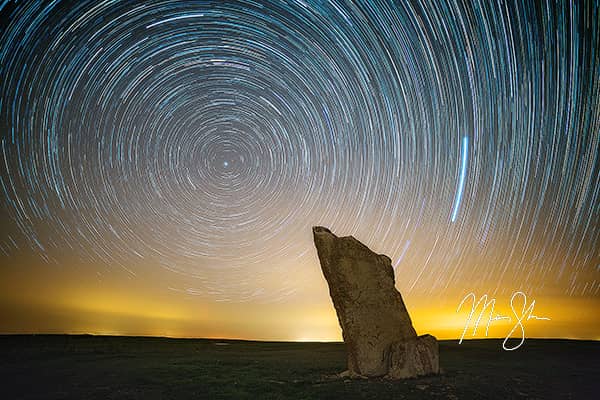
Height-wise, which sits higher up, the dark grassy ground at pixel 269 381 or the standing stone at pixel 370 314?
the standing stone at pixel 370 314

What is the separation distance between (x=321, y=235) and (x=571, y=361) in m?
14.4

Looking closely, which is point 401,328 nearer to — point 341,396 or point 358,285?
point 358,285

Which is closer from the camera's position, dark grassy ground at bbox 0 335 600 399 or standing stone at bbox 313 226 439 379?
dark grassy ground at bbox 0 335 600 399

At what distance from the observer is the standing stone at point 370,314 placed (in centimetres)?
1516

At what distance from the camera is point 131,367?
19812 millimetres

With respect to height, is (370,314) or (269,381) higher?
(370,314)

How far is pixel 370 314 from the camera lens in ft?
52.8

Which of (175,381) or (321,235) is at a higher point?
(321,235)

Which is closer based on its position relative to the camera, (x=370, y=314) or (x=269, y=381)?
(x=269, y=381)

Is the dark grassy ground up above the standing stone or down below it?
below

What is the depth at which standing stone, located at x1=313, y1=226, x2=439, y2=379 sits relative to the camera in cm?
1516

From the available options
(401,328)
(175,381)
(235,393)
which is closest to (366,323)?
(401,328)

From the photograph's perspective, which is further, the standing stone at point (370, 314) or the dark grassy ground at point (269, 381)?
the standing stone at point (370, 314)

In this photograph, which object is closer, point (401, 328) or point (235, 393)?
point (235, 393)
